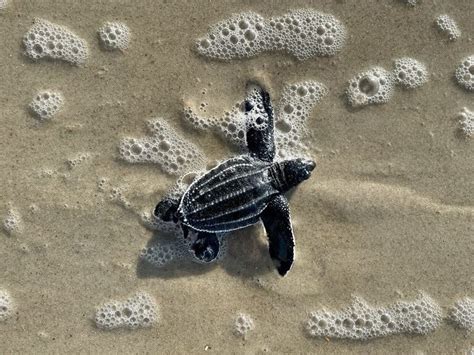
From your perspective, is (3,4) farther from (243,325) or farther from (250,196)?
(243,325)

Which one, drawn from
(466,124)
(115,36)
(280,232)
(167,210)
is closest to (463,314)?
(466,124)

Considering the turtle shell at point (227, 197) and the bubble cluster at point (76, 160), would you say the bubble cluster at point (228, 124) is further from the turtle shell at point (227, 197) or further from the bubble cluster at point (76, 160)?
the bubble cluster at point (76, 160)

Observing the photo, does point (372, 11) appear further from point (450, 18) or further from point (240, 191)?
point (240, 191)

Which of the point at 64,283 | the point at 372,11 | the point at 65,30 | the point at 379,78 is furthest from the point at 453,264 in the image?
the point at 65,30

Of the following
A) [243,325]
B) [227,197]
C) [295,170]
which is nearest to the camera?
[227,197]

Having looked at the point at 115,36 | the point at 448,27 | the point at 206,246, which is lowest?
the point at 206,246

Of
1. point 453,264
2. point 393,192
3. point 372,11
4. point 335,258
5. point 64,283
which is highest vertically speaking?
point 372,11

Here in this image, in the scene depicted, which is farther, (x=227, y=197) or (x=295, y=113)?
(x=295, y=113)
